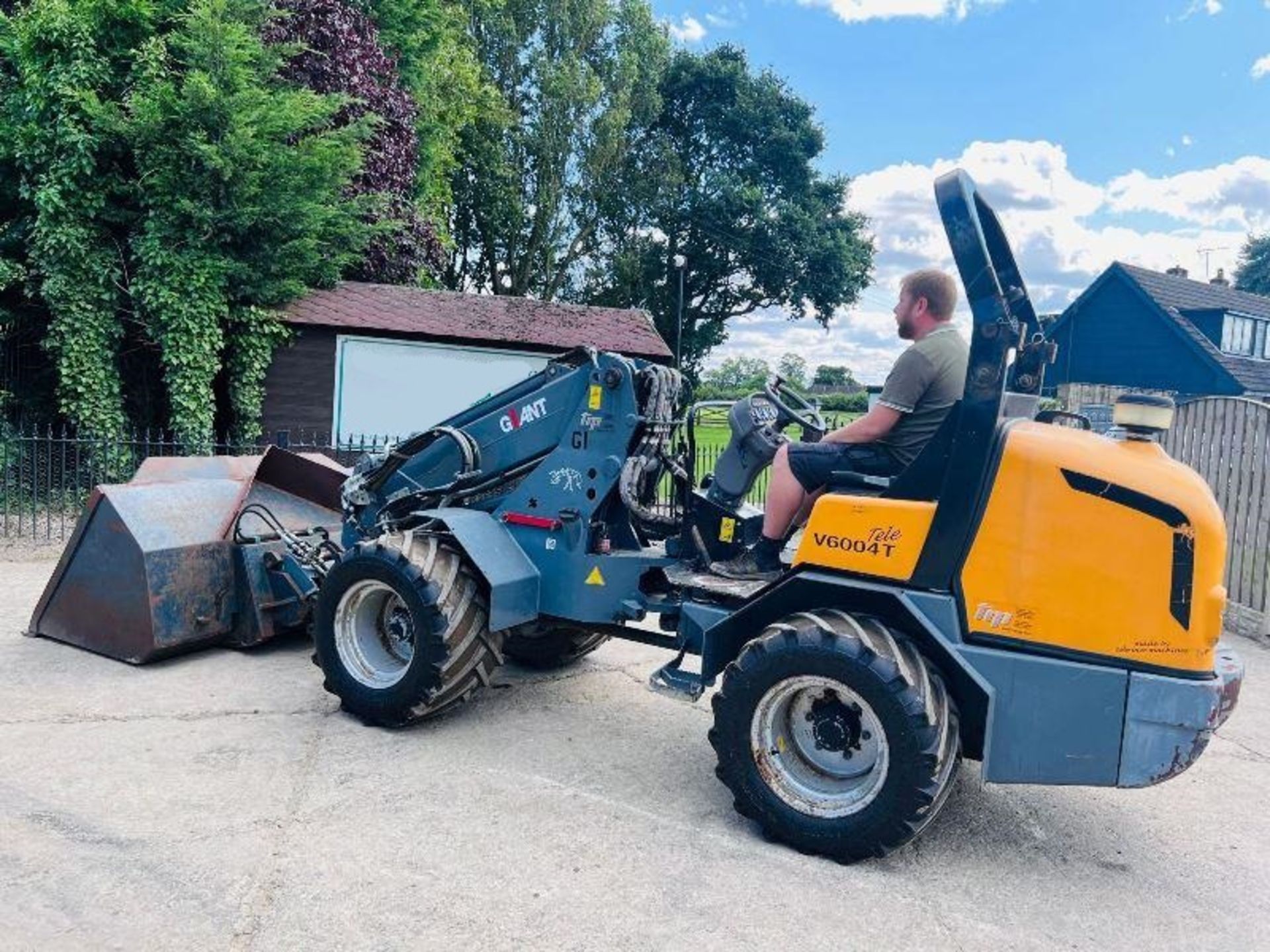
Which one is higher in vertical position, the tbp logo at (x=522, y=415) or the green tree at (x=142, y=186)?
the green tree at (x=142, y=186)

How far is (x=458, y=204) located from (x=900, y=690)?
992 inches

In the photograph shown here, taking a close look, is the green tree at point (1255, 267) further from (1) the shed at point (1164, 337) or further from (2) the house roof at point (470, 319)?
(2) the house roof at point (470, 319)

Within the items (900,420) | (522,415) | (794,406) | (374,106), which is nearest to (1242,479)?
(794,406)

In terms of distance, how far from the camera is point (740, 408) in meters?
4.36

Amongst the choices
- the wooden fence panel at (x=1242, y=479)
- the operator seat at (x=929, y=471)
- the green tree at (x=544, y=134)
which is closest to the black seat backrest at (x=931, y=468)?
the operator seat at (x=929, y=471)

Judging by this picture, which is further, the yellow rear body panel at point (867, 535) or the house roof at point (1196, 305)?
the house roof at point (1196, 305)

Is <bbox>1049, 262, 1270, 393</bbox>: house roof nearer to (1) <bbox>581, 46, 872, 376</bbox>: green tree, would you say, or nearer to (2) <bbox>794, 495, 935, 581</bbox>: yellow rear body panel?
(1) <bbox>581, 46, 872, 376</bbox>: green tree

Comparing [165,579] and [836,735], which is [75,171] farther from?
[836,735]

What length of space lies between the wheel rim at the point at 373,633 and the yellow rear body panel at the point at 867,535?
7.31ft

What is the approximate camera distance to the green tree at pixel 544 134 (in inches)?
1005

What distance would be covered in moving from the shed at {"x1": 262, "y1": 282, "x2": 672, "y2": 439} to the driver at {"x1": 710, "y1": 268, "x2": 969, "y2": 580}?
9489 mm

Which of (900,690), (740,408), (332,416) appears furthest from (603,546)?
(332,416)

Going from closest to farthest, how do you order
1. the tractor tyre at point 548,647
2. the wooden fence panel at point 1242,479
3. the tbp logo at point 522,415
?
the tbp logo at point 522,415 < the tractor tyre at point 548,647 < the wooden fence panel at point 1242,479

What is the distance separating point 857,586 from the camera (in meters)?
3.59
